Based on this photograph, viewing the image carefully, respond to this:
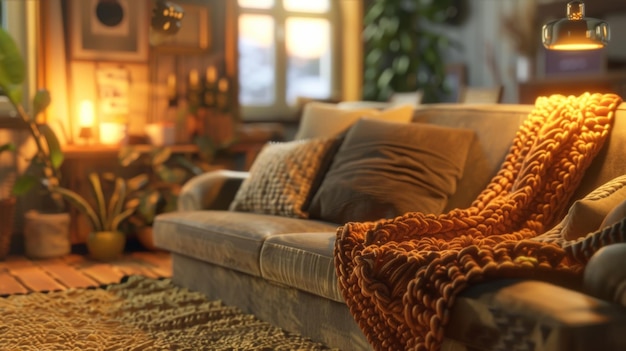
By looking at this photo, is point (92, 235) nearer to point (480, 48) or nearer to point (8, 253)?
point (8, 253)

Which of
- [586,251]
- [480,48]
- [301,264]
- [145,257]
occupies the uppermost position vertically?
[480,48]

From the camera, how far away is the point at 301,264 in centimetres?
260

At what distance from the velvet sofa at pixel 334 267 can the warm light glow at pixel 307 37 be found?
104 inches

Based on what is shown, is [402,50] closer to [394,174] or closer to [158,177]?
[158,177]

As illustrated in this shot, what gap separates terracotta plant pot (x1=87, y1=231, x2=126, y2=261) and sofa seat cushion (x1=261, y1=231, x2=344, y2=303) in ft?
6.25

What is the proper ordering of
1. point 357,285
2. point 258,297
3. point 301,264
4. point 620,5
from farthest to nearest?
point 620,5, point 258,297, point 301,264, point 357,285

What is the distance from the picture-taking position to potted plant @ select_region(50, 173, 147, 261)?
4484 millimetres

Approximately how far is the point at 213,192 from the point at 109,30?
161cm

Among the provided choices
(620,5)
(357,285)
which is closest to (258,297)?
(357,285)

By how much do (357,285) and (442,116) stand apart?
122cm

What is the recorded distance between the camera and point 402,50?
732cm

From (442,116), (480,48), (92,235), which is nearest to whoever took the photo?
(442,116)

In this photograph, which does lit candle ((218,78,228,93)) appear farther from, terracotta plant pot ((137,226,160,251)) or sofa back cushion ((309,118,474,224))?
sofa back cushion ((309,118,474,224))

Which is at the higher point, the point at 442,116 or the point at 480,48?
the point at 480,48
